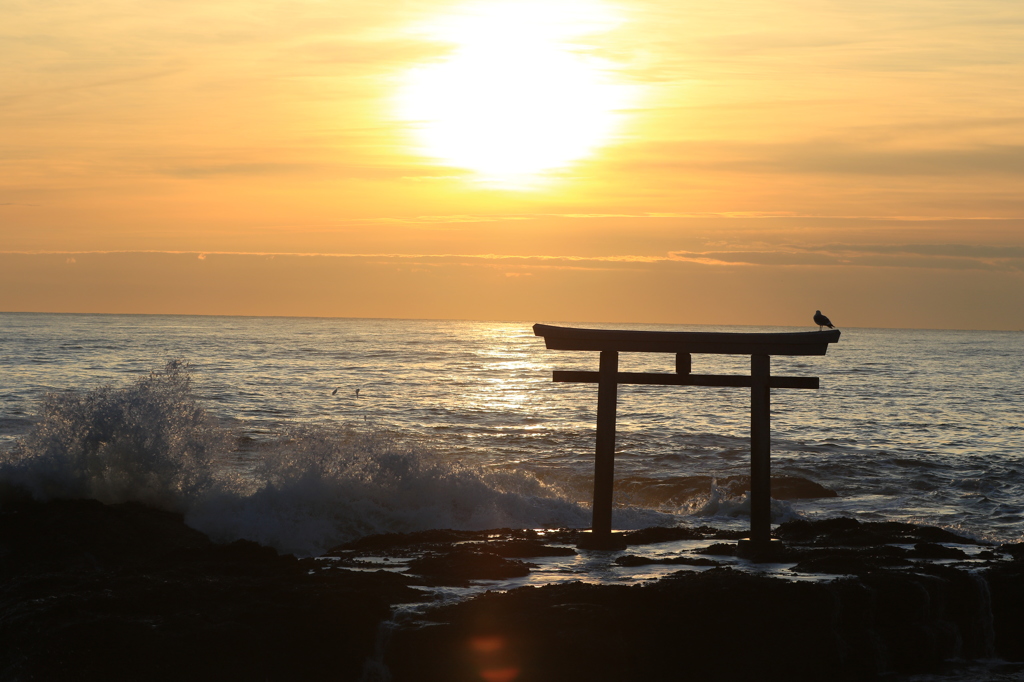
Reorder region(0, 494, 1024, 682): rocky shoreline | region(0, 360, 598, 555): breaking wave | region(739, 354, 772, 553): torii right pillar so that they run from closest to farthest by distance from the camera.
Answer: region(0, 494, 1024, 682): rocky shoreline < region(739, 354, 772, 553): torii right pillar < region(0, 360, 598, 555): breaking wave

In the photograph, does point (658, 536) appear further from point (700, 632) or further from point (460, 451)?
point (460, 451)

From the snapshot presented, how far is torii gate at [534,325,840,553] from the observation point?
31.1 feet

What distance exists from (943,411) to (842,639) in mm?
26753

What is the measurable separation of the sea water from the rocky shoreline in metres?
3.68

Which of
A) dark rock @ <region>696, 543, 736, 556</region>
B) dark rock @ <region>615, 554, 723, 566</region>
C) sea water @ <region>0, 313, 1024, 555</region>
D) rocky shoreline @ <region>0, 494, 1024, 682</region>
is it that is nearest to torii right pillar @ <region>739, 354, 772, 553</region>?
dark rock @ <region>696, 543, 736, 556</region>

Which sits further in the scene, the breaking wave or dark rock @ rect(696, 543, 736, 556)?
the breaking wave

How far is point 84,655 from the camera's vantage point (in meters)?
6.12

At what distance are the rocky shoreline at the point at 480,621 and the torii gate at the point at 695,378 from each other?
1.30 meters

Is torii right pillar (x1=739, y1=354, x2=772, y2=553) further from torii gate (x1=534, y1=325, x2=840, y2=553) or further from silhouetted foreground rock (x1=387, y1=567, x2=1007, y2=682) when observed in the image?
silhouetted foreground rock (x1=387, y1=567, x2=1007, y2=682)

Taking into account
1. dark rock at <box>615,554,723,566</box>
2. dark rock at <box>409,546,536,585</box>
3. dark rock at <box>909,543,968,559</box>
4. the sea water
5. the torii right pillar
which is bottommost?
the sea water

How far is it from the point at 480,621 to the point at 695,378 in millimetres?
4291

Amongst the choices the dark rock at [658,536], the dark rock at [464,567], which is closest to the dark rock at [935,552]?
the dark rock at [658,536]

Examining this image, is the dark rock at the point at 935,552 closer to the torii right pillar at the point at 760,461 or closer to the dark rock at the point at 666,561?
the torii right pillar at the point at 760,461

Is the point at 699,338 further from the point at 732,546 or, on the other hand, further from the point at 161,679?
the point at 161,679
